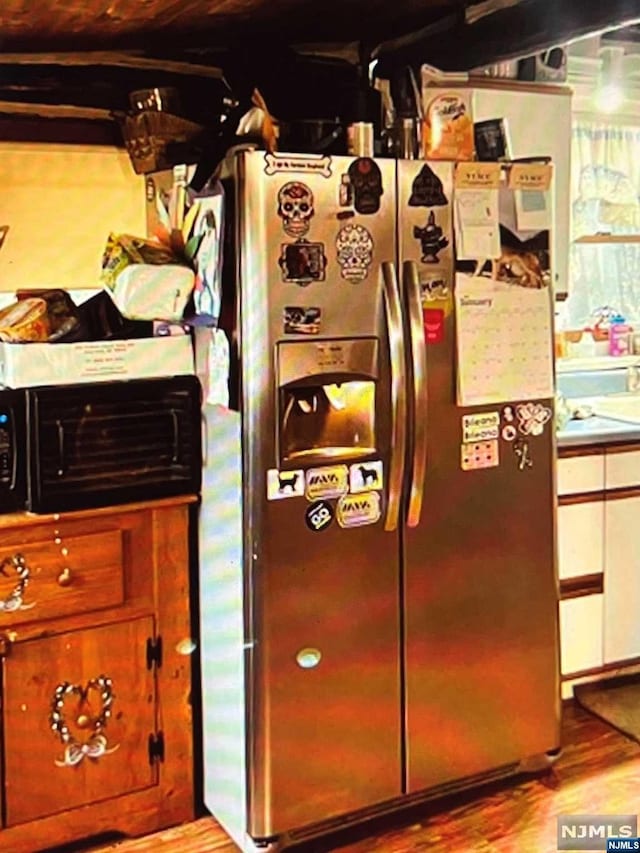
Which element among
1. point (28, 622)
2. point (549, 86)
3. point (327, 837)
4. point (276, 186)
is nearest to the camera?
point (276, 186)

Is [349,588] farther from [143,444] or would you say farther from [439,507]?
[143,444]

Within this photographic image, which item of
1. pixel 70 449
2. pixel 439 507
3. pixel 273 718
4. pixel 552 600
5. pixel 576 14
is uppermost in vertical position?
pixel 576 14

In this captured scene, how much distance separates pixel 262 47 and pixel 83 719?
5.90ft

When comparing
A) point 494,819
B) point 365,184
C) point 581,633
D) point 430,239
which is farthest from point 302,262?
point 581,633

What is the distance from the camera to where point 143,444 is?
2.59 metres

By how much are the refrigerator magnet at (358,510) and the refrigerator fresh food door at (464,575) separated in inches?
3.6

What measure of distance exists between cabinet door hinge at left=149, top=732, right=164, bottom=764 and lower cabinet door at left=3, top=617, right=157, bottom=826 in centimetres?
1

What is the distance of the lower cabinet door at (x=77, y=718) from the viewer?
251 cm

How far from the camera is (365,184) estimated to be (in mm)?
2449

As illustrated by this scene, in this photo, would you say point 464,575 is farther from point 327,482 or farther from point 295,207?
point 295,207

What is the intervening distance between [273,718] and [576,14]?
1.79 m

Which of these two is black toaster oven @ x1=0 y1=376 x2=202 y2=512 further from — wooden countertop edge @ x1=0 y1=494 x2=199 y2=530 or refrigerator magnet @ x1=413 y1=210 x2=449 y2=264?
refrigerator magnet @ x1=413 y1=210 x2=449 y2=264

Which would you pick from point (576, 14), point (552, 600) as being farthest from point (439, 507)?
point (576, 14)

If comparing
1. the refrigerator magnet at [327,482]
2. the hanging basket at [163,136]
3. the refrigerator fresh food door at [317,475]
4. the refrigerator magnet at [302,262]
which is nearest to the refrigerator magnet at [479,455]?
the refrigerator fresh food door at [317,475]
